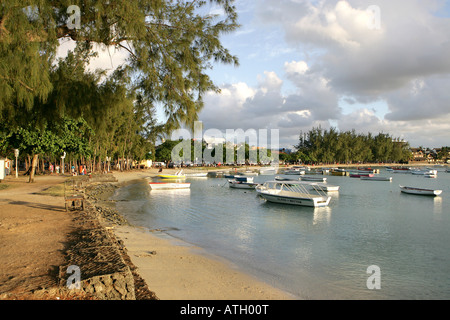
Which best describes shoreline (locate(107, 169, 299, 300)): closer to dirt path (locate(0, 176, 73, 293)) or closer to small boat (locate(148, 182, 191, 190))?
dirt path (locate(0, 176, 73, 293))

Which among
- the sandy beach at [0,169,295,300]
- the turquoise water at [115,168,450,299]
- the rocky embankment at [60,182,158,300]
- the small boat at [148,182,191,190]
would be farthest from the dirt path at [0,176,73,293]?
the small boat at [148,182,191,190]

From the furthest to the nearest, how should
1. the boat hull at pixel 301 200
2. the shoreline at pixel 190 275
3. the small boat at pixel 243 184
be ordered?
the small boat at pixel 243 184 < the boat hull at pixel 301 200 < the shoreline at pixel 190 275

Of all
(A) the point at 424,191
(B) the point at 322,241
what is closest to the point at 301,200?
(B) the point at 322,241

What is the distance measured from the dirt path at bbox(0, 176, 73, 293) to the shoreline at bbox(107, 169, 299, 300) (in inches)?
104

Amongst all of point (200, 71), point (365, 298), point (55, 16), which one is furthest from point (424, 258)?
point (55, 16)

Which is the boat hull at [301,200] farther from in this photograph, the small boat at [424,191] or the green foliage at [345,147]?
the green foliage at [345,147]

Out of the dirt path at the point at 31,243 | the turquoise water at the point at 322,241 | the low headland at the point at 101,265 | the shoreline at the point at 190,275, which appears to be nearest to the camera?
the low headland at the point at 101,265

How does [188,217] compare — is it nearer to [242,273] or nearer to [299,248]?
[299,248]

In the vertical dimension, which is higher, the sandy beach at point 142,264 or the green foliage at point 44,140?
the green foliage at point 44,140

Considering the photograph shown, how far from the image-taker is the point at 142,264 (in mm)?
10859

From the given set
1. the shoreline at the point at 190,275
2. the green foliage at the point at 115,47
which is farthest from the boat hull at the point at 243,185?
the green foliage at the point at 115,47

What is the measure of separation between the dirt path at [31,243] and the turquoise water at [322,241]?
5858 millimetres

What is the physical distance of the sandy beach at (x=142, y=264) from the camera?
23.9ft

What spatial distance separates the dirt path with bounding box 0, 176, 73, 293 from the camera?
6742mm
